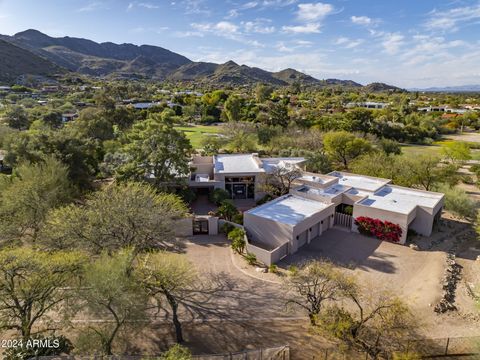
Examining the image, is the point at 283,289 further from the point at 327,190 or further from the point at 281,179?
the point at 281,179

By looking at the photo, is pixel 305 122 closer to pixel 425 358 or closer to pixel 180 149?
pixel 180 149

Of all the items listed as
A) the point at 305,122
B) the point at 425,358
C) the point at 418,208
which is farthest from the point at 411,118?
the point at 425,358

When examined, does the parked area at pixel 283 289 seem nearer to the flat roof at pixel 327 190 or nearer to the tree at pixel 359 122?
the flat roof at pixel 327 190

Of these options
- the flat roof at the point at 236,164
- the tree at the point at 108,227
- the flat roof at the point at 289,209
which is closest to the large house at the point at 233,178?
the flat roof at the point at 236,164

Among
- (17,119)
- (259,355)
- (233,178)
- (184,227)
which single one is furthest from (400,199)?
(17,119)

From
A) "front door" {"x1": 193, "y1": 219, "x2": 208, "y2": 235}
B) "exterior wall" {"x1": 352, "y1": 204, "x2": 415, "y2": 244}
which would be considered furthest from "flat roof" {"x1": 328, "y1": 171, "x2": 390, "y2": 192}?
"front door" {"x1": 193, "y1": 219, "x2": 208, "y2": 235}

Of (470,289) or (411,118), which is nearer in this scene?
(470,289)

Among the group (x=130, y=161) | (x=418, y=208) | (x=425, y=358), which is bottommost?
(x=425, y=358)
